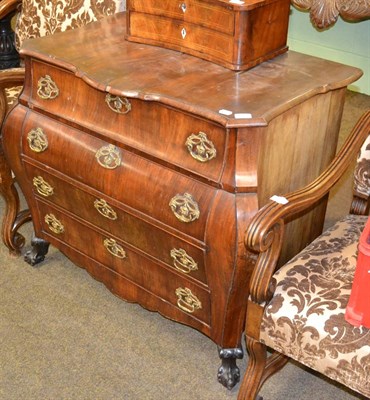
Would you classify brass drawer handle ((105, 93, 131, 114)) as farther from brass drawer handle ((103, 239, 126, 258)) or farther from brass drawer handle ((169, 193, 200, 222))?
brass drawer handle ((103, 239, 126, 258))

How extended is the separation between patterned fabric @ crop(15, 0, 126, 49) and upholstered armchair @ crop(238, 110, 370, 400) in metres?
1.18

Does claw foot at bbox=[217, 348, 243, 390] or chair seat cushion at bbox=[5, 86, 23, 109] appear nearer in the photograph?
claw foot at bbox=[217, 348, 243, 390]

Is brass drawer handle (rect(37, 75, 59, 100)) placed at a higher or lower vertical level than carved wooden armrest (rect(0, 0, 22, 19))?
lower

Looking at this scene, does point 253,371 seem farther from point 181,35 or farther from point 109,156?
point 181,35

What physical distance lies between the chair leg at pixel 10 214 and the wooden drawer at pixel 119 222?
177 mm

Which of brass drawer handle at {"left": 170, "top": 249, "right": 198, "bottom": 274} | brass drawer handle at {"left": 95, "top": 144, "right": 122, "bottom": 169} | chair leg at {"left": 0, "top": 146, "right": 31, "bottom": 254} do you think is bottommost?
chair leg at {"left": 0, "top": 146, "right": 31, "bottom": 254}

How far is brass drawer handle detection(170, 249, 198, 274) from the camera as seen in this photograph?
2.09 m

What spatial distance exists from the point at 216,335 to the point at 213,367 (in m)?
0.21

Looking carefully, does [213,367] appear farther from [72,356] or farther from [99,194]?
[99,194]

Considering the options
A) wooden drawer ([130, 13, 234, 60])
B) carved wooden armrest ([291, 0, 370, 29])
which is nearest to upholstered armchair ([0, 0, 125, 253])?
wooden drawer ([130, 13, 234, 60])

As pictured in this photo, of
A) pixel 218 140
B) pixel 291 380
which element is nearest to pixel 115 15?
pixel 218 140

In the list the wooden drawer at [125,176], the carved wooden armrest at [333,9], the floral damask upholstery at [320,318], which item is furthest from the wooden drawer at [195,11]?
the carved wooden armrest at [333,9]

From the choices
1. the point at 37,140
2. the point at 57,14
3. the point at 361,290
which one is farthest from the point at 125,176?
the point at 57,14

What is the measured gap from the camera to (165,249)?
216 centimetres
